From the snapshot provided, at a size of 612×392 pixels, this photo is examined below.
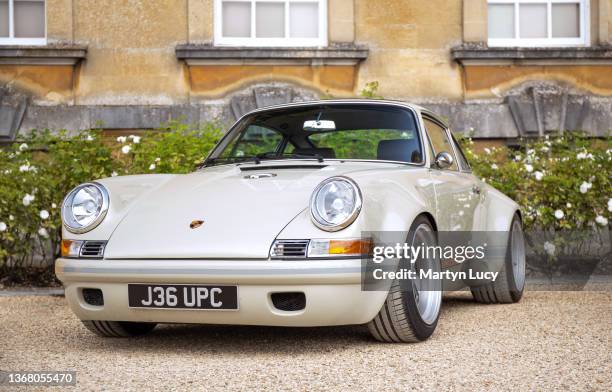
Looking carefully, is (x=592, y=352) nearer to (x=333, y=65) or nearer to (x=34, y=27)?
(x=333, y=65)

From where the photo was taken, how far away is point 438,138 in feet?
19.3

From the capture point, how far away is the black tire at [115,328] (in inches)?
191

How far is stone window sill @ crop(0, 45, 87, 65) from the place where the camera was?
34.0ft

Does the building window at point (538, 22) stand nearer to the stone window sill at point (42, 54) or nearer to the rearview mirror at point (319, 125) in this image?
the stone window sill at point (42, 54)

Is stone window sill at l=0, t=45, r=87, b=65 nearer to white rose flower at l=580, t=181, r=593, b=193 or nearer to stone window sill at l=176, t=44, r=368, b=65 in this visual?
stone window sill at l=176, t=44, r=368, b=65

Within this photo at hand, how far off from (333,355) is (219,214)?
89 cm

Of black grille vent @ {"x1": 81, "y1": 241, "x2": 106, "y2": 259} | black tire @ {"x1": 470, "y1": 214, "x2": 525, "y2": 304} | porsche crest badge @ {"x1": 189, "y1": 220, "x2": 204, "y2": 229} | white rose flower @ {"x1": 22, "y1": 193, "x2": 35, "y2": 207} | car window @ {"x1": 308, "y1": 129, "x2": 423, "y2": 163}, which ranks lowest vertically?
black tire @ {"x1": 470, "y1": 214, "x2": 525, "y2": 304}

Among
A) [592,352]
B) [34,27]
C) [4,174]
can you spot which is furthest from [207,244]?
[34,27]

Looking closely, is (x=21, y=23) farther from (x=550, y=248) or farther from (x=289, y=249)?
(x=289, y=249)

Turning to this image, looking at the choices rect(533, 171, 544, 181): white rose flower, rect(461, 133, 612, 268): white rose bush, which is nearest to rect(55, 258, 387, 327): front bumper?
rect(533, 171, 544, 181): white rose flower

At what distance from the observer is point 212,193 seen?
4.74 metres

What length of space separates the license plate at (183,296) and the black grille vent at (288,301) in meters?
0.19

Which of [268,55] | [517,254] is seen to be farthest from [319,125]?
[268,55]

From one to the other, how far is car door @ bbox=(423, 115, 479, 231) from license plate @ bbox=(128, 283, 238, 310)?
141 cm
